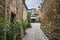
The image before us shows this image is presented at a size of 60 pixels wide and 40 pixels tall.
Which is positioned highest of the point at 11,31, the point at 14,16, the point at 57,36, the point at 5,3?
the point at 5,3

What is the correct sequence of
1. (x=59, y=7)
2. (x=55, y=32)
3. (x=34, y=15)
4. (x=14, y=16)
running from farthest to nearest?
(x=34, y=15), (x=14, y=16), (x=55, y=32), (x=59, y=7)

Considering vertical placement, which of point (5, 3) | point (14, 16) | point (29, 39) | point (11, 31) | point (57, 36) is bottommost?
point (29, 39)

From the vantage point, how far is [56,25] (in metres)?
6.66

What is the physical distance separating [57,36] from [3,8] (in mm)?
3170

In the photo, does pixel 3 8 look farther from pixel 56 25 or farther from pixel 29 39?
pixel 29 39

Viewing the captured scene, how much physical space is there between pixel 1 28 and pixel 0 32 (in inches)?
6.5

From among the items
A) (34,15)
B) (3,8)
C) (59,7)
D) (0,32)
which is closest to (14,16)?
(3,8)

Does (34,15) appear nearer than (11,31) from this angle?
No

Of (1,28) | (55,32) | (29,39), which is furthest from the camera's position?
(29,39)

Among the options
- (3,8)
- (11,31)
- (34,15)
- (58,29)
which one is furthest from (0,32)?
(34,15)

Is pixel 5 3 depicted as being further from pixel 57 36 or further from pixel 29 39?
pixel 29 39

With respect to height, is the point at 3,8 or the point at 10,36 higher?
the point at 3,8

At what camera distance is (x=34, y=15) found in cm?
3378

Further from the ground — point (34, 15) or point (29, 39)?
point (34, 15)
